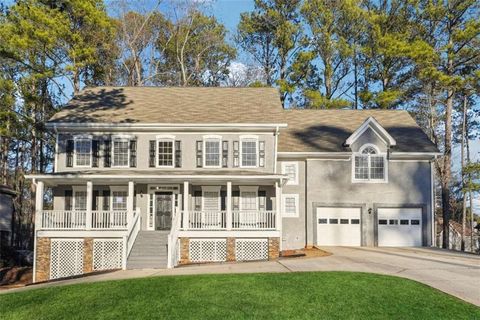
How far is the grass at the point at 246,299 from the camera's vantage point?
10242 mm

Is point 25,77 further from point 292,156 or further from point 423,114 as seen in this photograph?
point 423,114

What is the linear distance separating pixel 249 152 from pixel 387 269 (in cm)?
1062

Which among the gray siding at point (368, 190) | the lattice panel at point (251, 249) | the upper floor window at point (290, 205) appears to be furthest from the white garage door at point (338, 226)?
the lattice panel at point (251, 249)

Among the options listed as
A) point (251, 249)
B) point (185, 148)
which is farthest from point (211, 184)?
point (251, 249)

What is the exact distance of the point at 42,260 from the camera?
2156 cm

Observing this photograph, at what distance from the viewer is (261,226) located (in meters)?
23.4

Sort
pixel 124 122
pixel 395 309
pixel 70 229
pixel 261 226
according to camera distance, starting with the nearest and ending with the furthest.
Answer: pixel 395 309, pixel 70 229, pixel 261 226, pixel 124 122

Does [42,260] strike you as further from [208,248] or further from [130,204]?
[208,248]

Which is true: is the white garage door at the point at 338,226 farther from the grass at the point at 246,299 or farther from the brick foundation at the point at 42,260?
the brick foundation at the point at 42,260

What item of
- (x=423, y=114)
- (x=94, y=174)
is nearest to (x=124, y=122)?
(x=94, y=174)

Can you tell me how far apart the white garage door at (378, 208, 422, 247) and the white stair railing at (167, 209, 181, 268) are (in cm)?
1069

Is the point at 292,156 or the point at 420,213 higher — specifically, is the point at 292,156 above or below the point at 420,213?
above

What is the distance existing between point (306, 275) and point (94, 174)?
12.0m

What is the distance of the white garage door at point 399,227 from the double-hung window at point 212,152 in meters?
8.70
